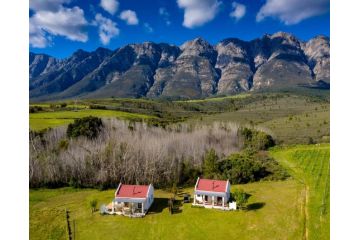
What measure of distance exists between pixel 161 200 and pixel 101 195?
8.23m

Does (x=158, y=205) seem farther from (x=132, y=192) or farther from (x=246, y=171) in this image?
(x=246, y=171)

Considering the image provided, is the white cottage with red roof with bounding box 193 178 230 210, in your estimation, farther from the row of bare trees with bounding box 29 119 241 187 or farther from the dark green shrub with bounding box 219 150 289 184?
the row of bare trees with bounding box 29 119 241 187

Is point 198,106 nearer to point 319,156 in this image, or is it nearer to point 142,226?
point 319,156

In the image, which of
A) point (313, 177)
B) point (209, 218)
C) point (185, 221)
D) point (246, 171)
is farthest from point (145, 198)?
point (313, 177)

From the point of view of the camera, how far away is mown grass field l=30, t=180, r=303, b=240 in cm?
3159

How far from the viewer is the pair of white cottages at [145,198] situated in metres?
36.1

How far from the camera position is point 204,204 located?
3731cm

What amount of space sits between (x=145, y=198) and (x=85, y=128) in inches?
1200

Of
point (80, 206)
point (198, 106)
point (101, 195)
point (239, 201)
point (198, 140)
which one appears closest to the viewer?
point (239, 201)

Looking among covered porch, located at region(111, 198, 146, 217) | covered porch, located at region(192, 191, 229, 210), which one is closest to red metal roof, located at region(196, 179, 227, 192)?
covered porch, located at region(192, 191, 229, 210)

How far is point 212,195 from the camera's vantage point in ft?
121

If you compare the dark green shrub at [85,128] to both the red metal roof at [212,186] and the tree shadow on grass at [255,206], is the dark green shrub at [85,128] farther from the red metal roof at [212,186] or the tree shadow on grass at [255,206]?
the tree shadow on grass at [255,206]

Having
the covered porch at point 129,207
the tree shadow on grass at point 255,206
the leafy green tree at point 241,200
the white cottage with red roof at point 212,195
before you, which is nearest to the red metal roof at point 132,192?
the covered porch at point 129,207
